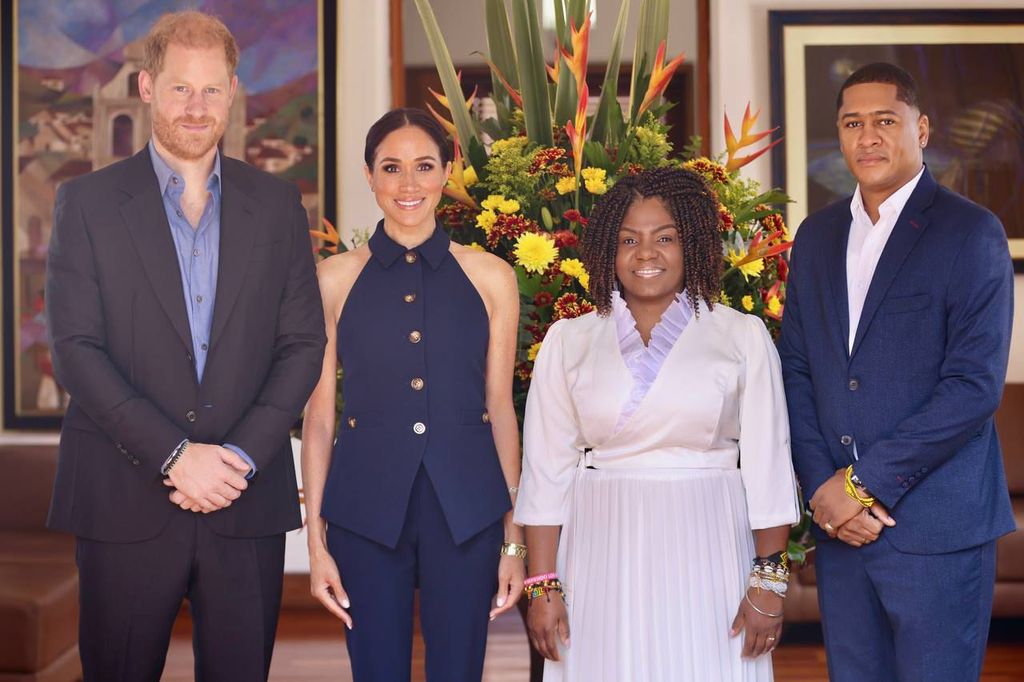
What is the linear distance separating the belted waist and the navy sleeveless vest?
0.22 m

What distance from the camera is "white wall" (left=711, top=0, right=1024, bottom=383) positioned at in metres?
4.58

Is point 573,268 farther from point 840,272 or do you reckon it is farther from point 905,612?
point 905,612

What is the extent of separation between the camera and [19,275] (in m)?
4.62

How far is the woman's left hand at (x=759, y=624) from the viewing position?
1.87 meters

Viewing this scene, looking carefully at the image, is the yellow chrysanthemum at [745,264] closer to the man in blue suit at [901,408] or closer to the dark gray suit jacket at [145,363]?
the man in blue suit at [901,408]

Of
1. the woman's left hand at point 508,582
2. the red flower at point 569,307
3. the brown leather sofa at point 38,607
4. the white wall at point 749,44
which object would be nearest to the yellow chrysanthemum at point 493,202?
the red flower at point 569,307

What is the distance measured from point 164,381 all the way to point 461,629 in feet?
2.07

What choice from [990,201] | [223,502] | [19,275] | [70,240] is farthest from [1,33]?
[990,201]

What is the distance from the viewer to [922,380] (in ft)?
6.51

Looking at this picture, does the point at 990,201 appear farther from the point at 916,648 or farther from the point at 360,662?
the point at 360,662

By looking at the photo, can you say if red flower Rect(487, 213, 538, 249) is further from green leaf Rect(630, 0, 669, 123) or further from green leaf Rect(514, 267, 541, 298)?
green leaf Rect(630, 0, 669, 123)

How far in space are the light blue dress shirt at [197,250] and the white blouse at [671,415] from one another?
0.49m

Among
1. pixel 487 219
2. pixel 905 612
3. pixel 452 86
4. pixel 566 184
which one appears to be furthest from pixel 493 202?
pixel 905 612

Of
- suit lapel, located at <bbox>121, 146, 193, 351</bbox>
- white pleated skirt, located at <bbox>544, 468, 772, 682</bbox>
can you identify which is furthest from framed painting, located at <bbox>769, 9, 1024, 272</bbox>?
suit lapel, located at <bbox>121, 146, 193, 351</bbox>
